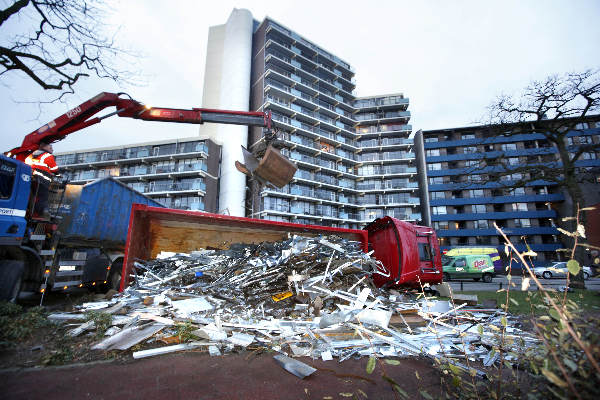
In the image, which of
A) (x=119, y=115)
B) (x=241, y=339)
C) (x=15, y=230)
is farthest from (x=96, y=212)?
(x=241, y=339)

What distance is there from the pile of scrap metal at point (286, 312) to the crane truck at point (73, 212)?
2.11 metres

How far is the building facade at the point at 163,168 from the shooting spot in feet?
130

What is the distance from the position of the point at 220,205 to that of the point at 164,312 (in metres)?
36.6

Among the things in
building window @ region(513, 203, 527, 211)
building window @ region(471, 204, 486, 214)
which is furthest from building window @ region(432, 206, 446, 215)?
building window @ region(513, 203, 527, 211)

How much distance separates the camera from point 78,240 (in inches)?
303

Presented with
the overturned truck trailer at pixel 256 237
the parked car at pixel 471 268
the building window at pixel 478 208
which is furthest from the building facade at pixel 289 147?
the overturned truck trailer at pixel 256 237

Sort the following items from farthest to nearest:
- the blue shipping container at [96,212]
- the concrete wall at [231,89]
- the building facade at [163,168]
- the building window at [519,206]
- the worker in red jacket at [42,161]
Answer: the building window at [519,206]
the concrete wall at [231,89]
the building facade at [163,168]
the blue shipping container at [96,212]
the worker in red jacket at [42,161]

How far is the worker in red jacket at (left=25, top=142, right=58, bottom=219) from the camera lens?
21.4 feet

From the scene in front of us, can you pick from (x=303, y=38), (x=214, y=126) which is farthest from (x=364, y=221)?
(x=303, y=38)

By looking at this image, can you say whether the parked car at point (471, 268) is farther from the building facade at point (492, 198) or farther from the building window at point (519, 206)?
the building window at point (519, 206)

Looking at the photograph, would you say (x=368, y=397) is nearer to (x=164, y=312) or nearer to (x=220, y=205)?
(x=164, y=312)

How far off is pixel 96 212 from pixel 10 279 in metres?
3.25

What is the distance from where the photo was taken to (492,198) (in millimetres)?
48750

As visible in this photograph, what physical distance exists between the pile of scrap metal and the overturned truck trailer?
1.77 ft
